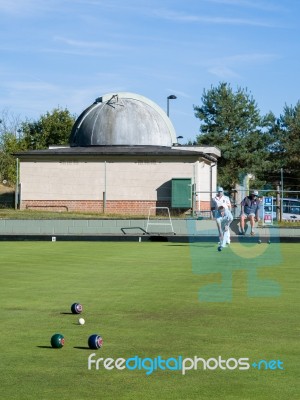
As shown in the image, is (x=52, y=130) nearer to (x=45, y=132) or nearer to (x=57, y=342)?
(x=45, y=132)

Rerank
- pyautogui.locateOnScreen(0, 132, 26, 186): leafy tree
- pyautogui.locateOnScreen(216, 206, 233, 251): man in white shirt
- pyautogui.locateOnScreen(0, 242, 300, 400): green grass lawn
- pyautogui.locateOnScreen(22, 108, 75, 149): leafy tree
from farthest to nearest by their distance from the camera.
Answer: pyautogui.locateOnScreen(22, 108, 75, 149): leafy tree, pyautogui.locateOnScreen(0, 132, 26, 186): leafy tree, pyautogui.locateOnScreen(216, 206, 233, 251): man in white shirt, pyautogui.locateOnScreen(0, 242, 300, 400): green grass lawn

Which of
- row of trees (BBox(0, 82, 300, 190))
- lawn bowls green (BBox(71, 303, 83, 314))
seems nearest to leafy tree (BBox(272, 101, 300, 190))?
row of trees (BBox(0, 82, 300, 190))

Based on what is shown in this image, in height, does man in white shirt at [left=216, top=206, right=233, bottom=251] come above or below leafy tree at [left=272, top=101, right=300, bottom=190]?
below

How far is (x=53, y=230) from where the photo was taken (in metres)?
30.7

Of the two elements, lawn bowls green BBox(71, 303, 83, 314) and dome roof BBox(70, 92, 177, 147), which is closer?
lawn bowls green BBox(71, 303, 83, 314)

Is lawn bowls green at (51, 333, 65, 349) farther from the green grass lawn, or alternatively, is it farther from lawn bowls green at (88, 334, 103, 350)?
lawn bowls green at (88, 334, 103, 350)

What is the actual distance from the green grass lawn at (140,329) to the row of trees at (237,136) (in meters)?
52.1

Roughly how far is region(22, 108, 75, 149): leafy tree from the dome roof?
1922cm

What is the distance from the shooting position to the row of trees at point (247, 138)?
70750mm

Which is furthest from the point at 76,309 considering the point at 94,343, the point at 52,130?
the point at 52,130

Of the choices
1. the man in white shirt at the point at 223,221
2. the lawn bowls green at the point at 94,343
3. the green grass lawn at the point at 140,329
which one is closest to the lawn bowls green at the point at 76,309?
the green grass lawn at the point at 140,329

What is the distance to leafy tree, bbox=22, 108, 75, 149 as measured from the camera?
2699 inches

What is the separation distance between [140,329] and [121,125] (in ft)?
128

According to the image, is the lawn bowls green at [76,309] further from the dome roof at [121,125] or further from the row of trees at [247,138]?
the row of trees at [247,138]
